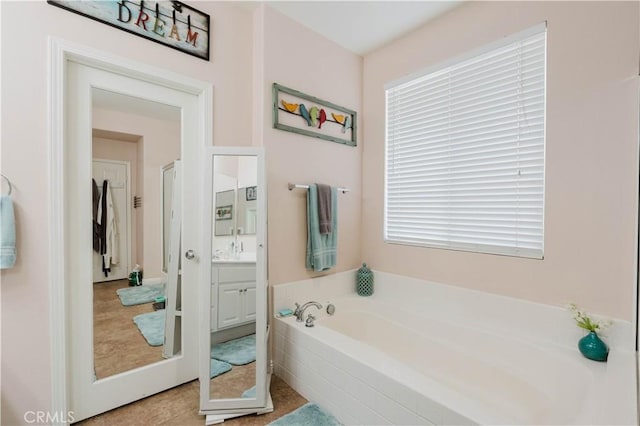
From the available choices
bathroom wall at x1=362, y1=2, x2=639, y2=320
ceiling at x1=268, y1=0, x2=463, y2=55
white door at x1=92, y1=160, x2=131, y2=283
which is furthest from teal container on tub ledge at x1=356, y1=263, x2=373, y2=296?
ceiling at x1=268, y1=0, x2=463, y2=55

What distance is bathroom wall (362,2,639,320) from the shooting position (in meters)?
1.53

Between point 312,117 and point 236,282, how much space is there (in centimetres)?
142

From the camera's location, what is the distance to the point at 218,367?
5.84 feet

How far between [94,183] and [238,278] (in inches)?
39.6

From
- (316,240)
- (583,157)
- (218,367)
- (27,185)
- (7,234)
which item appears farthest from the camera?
(316,240)

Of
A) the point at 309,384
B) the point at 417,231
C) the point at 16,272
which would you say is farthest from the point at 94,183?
the point at 417,231

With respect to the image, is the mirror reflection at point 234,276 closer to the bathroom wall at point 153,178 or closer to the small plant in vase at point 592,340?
the bathroom wall at point 153,178

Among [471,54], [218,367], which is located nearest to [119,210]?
[218,367]

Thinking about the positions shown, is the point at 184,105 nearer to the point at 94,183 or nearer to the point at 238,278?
the point at 94,183

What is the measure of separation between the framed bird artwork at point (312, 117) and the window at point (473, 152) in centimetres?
37

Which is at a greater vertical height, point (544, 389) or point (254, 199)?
point (254, 199)

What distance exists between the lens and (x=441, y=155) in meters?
2.29

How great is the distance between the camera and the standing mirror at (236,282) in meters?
1.77

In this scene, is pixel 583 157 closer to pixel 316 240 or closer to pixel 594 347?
pixel 594 347
